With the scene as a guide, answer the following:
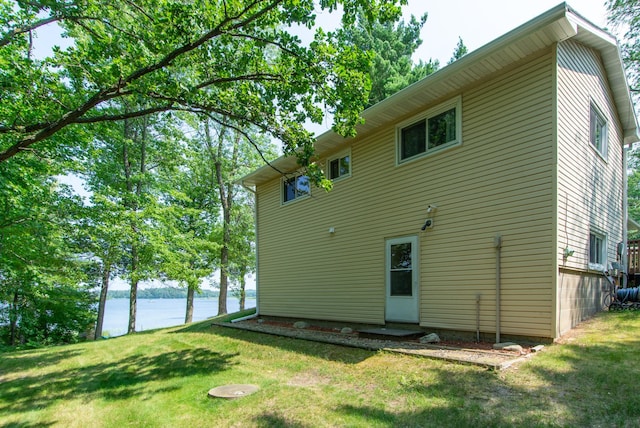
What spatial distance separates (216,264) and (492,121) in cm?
1742

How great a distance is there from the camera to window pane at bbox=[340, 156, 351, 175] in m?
9.47

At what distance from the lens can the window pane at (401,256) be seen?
25.2 feet

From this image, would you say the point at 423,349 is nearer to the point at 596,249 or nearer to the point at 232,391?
the point at 232,391

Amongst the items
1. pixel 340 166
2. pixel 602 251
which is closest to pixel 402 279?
pixel 340 166

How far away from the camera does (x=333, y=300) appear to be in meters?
9.49

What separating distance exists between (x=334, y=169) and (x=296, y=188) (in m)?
1.67

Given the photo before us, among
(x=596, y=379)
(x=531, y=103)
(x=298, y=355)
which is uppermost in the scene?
(x=531, y=103)

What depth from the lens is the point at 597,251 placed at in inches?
307

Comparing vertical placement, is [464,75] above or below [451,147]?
above

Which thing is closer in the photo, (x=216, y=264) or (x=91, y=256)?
(x=91, y=256)

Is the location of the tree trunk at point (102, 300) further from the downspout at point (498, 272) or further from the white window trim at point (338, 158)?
the downspout at point (498, 272)

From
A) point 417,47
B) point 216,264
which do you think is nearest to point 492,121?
point 417,47

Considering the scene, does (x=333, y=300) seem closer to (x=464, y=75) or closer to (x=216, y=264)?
(x=464, y=75)

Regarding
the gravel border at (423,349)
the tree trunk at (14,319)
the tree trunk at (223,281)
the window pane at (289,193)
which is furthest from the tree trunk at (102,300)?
the gravel border at (423,349)
